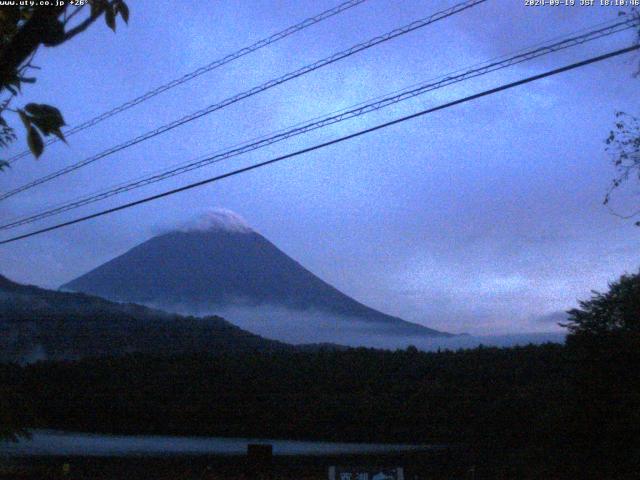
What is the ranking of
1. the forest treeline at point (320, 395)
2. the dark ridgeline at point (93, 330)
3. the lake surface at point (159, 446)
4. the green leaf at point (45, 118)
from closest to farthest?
the green leaf at point (45, 118) < the lake surface at point (159, 446) < the forest treeline at point (320, 395) < the dark ridgeline at point (93, 330)

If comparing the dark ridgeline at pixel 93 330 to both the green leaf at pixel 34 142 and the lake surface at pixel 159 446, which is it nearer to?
the lake surface at pixel 159 446

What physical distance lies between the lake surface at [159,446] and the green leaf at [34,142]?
16395 millimetres

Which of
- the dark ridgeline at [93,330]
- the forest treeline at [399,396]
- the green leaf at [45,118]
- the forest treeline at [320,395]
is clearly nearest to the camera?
the green leaf at [45,118]

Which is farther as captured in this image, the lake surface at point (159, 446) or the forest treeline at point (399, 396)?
the lake surface at point (159, 446)

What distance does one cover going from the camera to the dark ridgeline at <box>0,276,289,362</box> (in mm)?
29109

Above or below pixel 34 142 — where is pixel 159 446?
below

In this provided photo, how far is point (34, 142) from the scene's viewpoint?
321cm

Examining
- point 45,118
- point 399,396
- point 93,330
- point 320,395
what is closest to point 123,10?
point 45,118

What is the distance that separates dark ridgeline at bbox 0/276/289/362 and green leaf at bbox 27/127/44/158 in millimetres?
25119

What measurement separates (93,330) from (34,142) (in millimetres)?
28099

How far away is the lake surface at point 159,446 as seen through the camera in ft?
63.0

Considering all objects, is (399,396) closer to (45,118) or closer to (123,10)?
(123,10)

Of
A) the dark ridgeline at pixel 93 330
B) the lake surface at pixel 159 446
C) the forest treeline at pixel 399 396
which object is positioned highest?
the dark ridgeline at pixel 93 330

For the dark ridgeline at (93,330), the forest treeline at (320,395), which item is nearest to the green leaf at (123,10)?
the forest treeline at (320,395)
